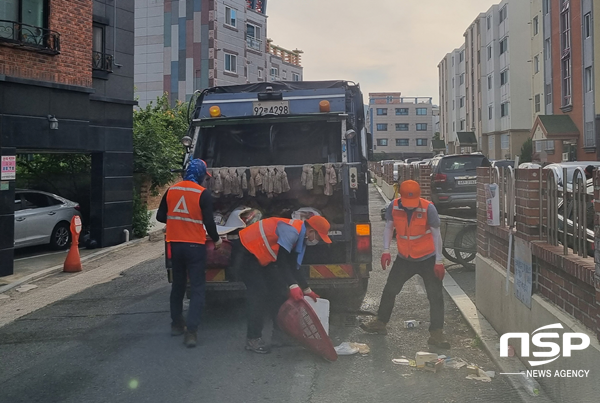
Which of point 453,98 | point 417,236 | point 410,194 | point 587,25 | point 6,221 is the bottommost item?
point 417,236

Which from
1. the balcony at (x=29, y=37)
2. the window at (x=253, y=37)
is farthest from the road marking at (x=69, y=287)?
the window at (x=253, y=37)

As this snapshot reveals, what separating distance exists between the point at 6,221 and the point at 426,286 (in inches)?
312

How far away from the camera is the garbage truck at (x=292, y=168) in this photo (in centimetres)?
725

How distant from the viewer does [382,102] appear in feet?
337

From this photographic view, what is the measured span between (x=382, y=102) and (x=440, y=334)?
325 feet

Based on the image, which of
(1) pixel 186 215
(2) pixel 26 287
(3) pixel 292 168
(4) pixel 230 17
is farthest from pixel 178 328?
(4) pixel 230 17

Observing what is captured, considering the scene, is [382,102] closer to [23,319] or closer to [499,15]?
[499,15]

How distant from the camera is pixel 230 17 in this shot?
45.1 metres

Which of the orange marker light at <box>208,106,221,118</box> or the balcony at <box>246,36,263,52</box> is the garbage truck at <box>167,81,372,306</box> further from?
the balcony at <box>246,36,263,52</box>

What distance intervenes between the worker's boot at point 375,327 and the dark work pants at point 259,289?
3.52 feet

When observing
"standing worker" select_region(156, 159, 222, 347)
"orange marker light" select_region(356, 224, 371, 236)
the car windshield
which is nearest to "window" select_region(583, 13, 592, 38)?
the car windshield

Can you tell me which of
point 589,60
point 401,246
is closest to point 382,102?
point 589,60

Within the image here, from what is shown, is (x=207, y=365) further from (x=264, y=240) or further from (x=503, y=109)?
(x=503, y=109)

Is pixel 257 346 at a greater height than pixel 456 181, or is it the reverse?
pixel 456 181
